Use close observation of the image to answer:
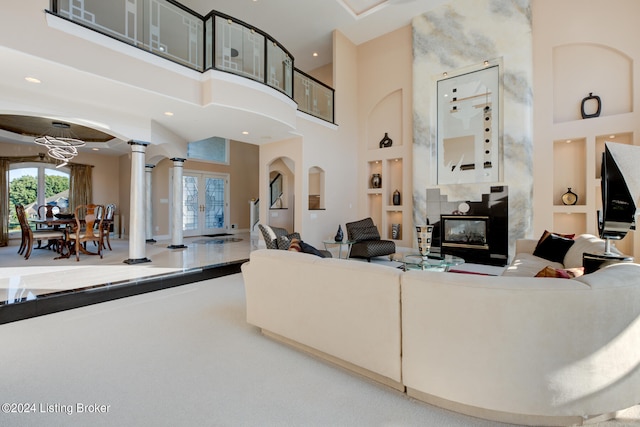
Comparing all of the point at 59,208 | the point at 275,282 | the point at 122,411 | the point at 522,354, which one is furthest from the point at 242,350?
the point at 59,208

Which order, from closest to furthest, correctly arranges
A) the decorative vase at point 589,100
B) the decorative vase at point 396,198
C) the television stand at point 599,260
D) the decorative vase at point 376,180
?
the television stand at point 599,260 → the decorative vase at point 589,100 → the decorative vase at point 396,198 → the decorative vase at point 376,180

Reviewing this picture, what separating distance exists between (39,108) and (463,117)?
7776 millimetres

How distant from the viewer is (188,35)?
15.2ft

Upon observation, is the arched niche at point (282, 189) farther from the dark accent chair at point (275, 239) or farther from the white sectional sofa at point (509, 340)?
the white sectional sofa at point (509, 340)

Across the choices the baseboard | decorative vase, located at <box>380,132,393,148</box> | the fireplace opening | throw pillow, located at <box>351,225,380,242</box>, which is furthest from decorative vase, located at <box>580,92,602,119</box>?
the baseboard

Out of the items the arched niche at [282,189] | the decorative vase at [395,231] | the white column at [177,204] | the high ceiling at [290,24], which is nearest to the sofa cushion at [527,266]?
the decorative vase at [395,231]

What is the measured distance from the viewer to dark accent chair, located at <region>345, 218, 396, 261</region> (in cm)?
576

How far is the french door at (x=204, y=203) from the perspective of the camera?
32.6ft

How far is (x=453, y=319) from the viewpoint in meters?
1.52

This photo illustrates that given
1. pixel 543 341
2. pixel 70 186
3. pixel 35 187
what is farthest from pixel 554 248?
pixel 35 187

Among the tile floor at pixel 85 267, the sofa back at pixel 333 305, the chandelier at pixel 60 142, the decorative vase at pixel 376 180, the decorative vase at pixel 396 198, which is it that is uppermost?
the chandelier at pixel 60 142

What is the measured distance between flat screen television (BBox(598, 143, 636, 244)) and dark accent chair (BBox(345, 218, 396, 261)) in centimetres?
382

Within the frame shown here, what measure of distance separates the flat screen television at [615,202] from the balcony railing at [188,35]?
15.9ft

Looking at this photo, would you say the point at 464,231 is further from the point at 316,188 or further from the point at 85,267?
the point at 85,267
